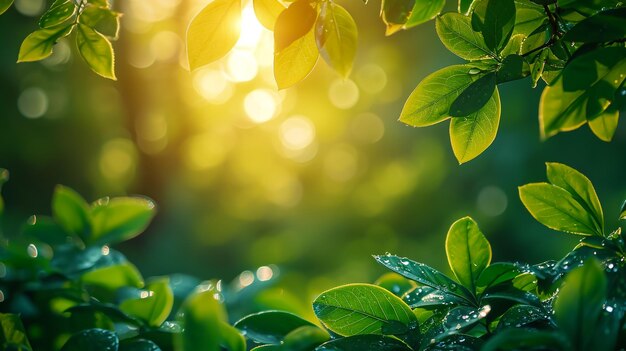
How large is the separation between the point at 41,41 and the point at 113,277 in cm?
47

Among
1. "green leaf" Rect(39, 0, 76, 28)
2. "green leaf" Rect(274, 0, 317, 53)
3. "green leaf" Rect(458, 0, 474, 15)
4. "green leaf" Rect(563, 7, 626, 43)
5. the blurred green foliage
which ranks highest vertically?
"green leaf" Rect(39, 0, 76, 28)

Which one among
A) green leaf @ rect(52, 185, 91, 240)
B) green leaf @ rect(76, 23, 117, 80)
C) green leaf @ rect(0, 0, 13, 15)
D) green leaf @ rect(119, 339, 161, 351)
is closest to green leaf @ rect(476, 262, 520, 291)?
green leaf @ rect(119, 339, 161, 351)

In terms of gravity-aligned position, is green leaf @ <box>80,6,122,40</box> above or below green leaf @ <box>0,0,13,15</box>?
below

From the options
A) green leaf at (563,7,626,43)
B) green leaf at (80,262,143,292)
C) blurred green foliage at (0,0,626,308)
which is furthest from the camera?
blurred green foliage at (0,0,626,308)

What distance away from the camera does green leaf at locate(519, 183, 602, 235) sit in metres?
0.60

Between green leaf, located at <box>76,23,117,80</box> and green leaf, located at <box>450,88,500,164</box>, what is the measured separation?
1.31 ft

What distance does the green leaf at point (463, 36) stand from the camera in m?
0.59

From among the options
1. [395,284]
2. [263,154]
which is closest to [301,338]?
[395,284]

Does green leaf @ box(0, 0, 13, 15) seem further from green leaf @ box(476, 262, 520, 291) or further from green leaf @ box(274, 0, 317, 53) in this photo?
green leaf @ box(476, 262, 520, 291)

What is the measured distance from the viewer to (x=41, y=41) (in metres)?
0.65

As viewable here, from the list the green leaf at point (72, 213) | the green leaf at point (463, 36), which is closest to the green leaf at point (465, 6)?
the green leaf at point (463, 36)

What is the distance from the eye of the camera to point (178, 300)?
3.64 feet

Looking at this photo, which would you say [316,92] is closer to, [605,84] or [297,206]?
[297,206]

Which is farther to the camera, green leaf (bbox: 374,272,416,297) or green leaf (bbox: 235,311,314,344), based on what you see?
green leaf (bbox: 374,272,416,297)
